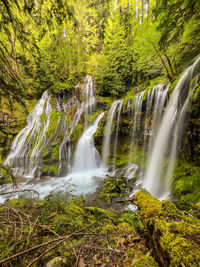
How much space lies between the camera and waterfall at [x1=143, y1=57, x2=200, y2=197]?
4.21 meters

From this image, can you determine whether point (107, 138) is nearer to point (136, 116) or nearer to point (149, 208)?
point (136, 116)

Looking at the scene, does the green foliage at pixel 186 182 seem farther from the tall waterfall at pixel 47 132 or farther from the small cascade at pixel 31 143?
the small cascade at pixel 31 143

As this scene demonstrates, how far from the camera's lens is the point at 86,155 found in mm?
8234

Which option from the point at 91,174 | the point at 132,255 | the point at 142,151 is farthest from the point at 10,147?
Result: the point at 132,255

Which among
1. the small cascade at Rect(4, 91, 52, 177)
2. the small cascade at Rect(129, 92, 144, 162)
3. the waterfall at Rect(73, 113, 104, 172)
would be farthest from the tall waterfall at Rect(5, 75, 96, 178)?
the small cascade at Rect(129, 92, 144, 162)

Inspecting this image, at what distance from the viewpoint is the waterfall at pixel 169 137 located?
13.8 feet

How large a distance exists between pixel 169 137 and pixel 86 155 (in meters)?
5.44

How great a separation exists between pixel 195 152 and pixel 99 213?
11.9 feet

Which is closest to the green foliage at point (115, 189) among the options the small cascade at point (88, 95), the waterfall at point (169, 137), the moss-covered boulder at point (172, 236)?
the waterfall at point (169, 137)

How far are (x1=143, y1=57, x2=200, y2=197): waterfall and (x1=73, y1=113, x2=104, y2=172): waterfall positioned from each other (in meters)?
3.80

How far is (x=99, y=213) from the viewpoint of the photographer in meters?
2.51

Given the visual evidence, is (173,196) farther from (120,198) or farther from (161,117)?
(161,117)

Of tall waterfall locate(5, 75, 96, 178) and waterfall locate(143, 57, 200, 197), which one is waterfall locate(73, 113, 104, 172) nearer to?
tall waterfall locate(5, 75, 96, 178)

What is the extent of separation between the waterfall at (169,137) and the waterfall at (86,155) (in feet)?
12.5
